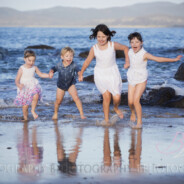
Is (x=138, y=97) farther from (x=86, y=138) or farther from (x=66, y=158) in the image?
(x=66, y=158)

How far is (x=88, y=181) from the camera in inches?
144

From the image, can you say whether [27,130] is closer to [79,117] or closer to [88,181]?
[79,117]

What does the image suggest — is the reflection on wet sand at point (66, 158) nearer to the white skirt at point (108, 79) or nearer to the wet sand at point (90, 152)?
the wet sand at point (90, 152)

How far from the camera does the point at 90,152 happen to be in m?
4.71

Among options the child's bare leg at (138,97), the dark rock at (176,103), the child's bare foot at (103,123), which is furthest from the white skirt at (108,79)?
the dark rock at (176,103)

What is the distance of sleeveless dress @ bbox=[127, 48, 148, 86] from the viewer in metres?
6.53

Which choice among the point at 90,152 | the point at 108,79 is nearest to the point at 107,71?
the point at 108,79

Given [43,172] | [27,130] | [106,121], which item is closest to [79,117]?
[106,121]

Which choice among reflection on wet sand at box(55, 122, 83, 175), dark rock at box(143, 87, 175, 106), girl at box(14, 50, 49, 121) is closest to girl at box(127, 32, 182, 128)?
reflection on wet sand at box(55, 122, 83, 175)

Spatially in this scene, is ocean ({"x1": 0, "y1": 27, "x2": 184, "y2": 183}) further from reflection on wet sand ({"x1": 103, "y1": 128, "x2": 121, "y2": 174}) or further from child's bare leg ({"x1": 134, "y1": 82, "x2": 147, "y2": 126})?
child's bare leg ({"x1": 134, "y1": 82, "x2": 147, "y2": 126})

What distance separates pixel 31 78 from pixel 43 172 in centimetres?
357

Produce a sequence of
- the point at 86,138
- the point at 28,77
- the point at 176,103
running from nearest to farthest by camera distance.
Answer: the point at 86,138 → the point at 28,77 → the point at 176,103

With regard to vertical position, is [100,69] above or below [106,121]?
above

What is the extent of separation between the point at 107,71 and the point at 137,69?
0.51m
